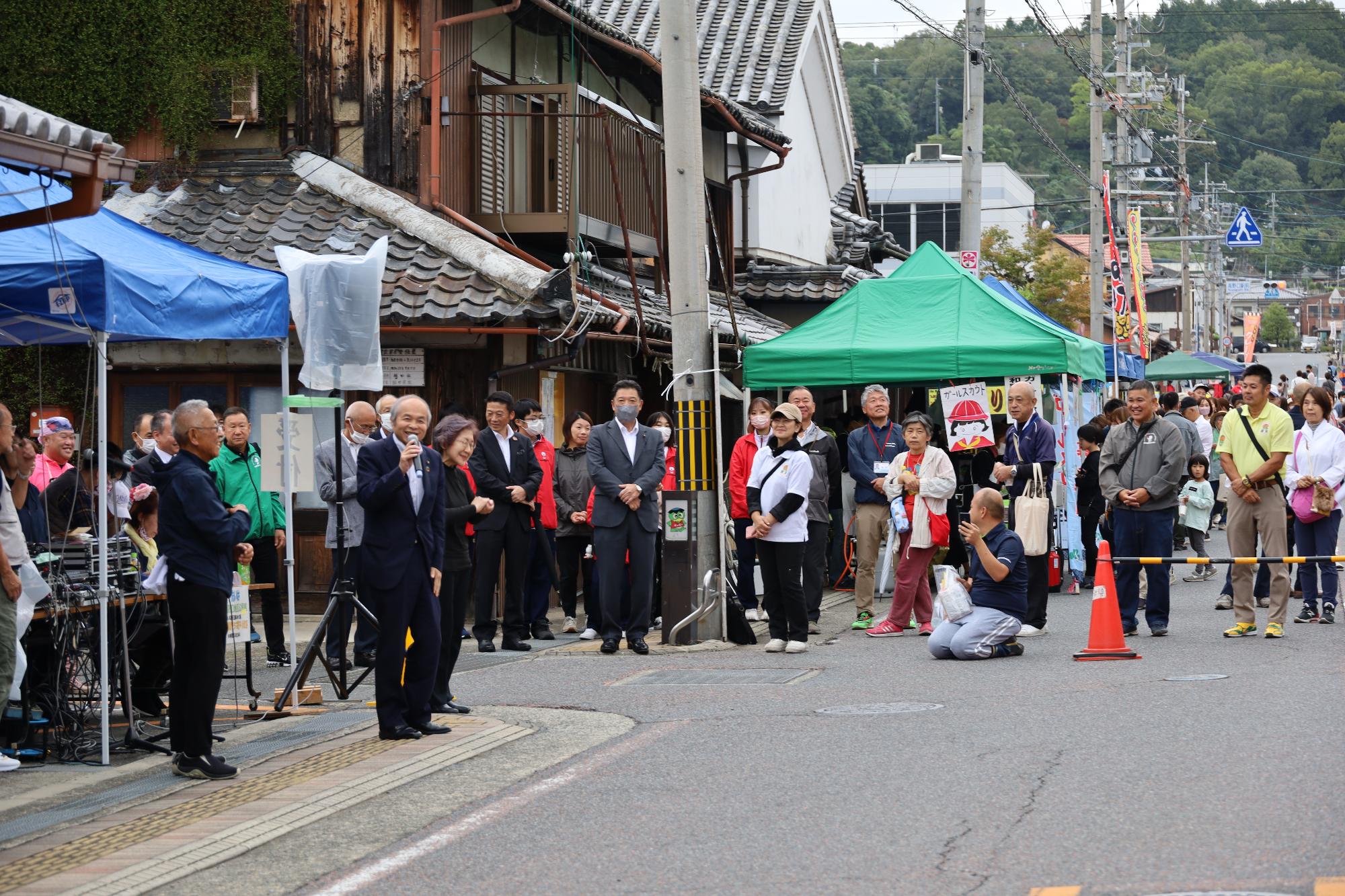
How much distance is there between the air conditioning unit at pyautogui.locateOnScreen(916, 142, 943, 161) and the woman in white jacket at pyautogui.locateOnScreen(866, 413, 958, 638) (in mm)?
46535

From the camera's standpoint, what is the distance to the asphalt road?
18.9 feet

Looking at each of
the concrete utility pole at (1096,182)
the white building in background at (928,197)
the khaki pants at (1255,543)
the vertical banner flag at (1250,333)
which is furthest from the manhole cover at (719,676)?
the vertical banner flag at (1250,333)

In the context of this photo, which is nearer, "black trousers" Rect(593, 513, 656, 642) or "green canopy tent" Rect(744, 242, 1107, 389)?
"black trousers" Rect(593, 513, 656, 642)

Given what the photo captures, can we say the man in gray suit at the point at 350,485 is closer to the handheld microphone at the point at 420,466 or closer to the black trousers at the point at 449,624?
the black trousers at the point at 449,624

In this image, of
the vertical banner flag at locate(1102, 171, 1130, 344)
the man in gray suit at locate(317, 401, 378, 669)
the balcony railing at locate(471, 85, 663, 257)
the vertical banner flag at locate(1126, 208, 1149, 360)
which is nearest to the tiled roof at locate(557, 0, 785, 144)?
Answer: the balcony railing at locate(471, 85, 663, 257)

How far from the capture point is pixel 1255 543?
43.2ft

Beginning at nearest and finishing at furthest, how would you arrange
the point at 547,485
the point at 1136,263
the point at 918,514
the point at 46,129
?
the point at 46,129 → the point at 918,514 → the point at 547,485 → the point at 1136,263

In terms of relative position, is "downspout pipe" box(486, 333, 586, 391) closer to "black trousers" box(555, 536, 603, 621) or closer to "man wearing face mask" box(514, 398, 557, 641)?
"man wearing face mask" box(514, 398, 557, 641)

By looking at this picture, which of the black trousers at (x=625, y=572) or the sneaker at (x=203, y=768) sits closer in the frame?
the sneaker at (x=203, y=768)

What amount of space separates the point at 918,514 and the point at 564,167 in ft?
20.9

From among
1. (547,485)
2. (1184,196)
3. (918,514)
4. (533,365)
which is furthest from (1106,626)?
(1184,196)

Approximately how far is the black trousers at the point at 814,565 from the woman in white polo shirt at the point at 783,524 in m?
0.51

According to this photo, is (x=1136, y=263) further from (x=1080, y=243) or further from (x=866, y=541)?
(x=1080, y=243)

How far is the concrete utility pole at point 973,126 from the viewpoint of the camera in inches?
893
